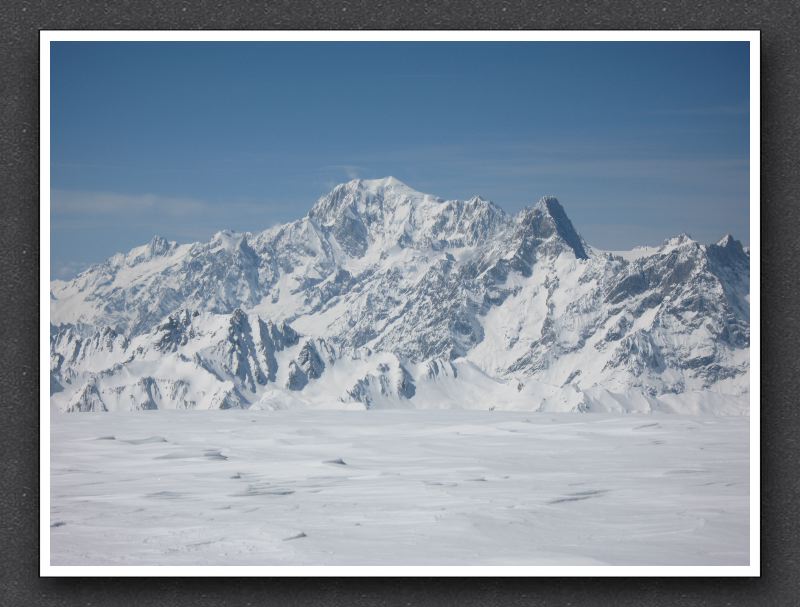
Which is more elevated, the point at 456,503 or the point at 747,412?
the point at 747,412

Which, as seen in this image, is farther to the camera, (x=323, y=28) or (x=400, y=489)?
(x=323, y=28)

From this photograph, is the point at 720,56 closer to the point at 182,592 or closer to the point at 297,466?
the point at 297,466

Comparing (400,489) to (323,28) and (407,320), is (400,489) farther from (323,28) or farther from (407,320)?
(323,28)

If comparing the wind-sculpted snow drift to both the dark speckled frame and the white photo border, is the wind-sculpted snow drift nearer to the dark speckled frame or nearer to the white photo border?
the white photo border

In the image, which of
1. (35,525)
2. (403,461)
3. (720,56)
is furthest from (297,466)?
(720,56)

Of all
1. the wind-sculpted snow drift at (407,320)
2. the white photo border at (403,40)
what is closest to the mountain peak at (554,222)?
the wind-sculpted snow drift at (407,320)

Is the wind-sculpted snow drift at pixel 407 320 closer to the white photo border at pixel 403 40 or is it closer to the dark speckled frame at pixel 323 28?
the white photo border at pixel 403 40

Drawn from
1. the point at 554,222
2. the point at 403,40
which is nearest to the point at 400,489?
the point at 554,222
